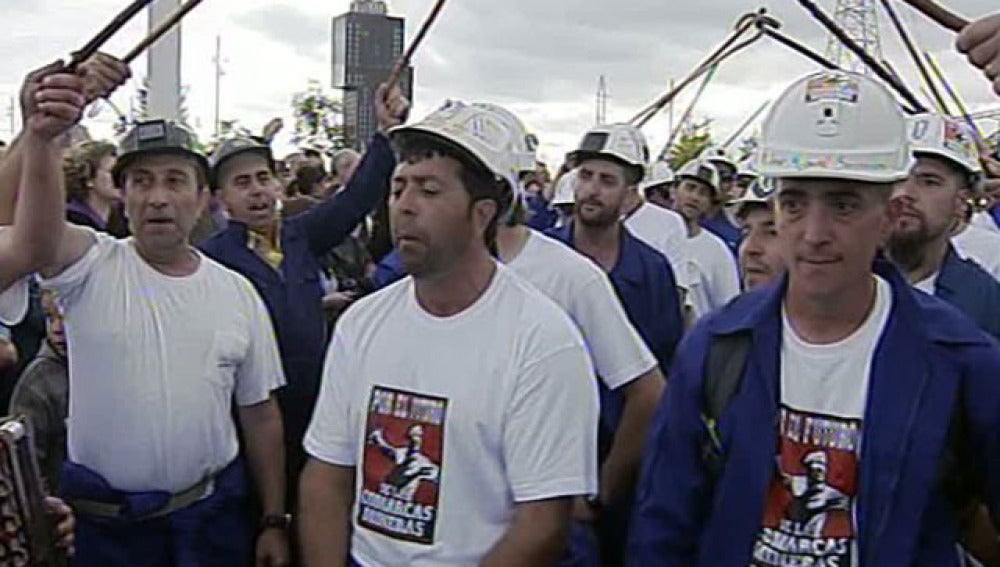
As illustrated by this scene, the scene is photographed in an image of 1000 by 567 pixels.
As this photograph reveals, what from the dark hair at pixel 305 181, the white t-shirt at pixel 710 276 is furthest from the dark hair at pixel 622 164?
the dark hair at pixel 305 181

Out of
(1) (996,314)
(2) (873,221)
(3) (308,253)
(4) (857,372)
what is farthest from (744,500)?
(3) (308,253)

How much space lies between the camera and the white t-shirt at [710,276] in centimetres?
753

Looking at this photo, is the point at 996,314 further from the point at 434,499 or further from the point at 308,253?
the point at 308,253

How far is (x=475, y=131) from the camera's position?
3.58 m

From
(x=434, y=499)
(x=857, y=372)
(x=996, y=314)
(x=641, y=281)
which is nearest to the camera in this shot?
(x=857, y=372)

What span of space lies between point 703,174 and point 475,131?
661cm

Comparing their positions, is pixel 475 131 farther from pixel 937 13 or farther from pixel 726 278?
pixel 726 278

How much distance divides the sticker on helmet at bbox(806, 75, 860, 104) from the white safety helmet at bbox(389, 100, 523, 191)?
3.03 feet

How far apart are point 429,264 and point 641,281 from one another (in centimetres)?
226

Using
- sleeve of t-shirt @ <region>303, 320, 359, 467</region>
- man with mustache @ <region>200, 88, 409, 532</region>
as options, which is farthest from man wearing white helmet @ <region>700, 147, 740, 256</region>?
sleeve of t-shirt @ <region>303, 320, 359, 467</region>

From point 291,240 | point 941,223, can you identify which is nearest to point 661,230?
point 291,240

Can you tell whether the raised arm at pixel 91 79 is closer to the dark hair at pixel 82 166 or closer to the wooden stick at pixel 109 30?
the wooden stick at pixel 109 30

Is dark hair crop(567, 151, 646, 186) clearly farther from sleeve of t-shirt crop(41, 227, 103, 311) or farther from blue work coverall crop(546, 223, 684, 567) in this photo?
sleeve of t-shirt crop(41, 227, 103, 311)

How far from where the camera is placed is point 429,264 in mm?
3424
